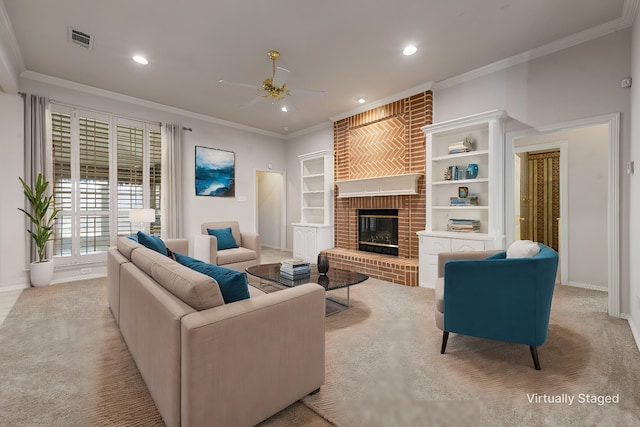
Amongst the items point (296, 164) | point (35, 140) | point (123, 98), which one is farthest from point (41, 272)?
point (296, 164)

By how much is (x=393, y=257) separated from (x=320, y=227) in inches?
65.0

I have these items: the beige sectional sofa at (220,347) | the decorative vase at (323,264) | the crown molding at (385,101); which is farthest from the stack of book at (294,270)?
the crown molding at (385,101)

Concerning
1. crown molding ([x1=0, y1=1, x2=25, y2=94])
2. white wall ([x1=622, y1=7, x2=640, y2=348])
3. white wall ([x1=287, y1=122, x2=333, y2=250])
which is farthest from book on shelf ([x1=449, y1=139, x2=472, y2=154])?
crown molding ([x1=0, y1=1, x2=25, y2=94])

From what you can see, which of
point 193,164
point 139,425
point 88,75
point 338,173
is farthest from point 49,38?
point 338,173

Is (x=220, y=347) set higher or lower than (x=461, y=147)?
lower

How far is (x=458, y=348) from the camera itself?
2.27 m

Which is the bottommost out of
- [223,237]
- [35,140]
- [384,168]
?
[223,237]

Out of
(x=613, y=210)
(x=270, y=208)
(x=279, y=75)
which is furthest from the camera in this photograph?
(x=270, y=208)

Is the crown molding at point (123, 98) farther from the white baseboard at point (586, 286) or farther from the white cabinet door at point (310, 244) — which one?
the white baseboard at point (586, 286)

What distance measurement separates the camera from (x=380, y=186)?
4.92 metres

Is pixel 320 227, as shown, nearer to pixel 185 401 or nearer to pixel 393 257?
pixel 393 257

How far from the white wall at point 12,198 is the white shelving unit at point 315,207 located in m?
4.23

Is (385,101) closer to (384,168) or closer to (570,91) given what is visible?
(384,168)

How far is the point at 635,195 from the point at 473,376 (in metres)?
2.21
